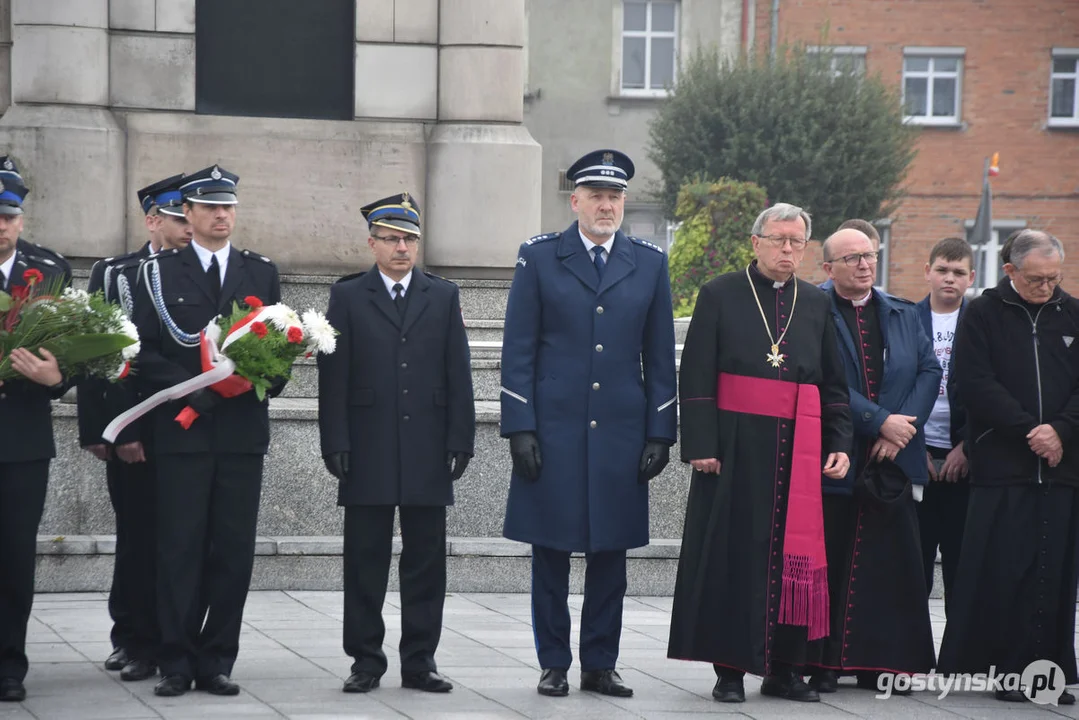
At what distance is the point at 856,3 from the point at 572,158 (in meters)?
7.06

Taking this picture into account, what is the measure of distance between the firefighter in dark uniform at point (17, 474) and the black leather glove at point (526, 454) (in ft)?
6.06

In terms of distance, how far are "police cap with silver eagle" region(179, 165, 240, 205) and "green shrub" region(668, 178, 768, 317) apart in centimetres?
1182

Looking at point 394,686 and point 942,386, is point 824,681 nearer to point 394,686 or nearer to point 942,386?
point 942,386

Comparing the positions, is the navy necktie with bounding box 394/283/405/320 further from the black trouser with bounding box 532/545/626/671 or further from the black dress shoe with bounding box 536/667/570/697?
the black dress shoe with bounding box 536/667/570/697

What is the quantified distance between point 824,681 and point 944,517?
1.22m

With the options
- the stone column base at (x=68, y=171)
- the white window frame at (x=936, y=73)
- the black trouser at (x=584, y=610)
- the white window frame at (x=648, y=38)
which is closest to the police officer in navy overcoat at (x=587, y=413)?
the black trouser at (x=584, y=610)

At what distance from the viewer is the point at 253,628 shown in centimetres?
834

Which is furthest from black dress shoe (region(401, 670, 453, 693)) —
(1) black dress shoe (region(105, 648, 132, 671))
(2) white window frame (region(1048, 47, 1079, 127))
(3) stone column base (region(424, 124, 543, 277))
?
(2) white window frame (region(1048, 47, 1079, 127))

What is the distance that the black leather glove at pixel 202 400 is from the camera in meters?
6.83

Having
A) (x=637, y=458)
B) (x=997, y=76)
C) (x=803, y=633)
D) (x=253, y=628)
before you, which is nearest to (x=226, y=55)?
(x=253, y=628)

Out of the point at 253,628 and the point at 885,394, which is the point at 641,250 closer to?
the point at 885,394

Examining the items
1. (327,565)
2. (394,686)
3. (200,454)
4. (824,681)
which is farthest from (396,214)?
(327,565)

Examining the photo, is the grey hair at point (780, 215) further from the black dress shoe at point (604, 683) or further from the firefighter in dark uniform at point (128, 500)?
the firefighter in dark uniform at point (128, 500)

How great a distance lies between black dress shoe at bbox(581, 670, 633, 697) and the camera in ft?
22.9
